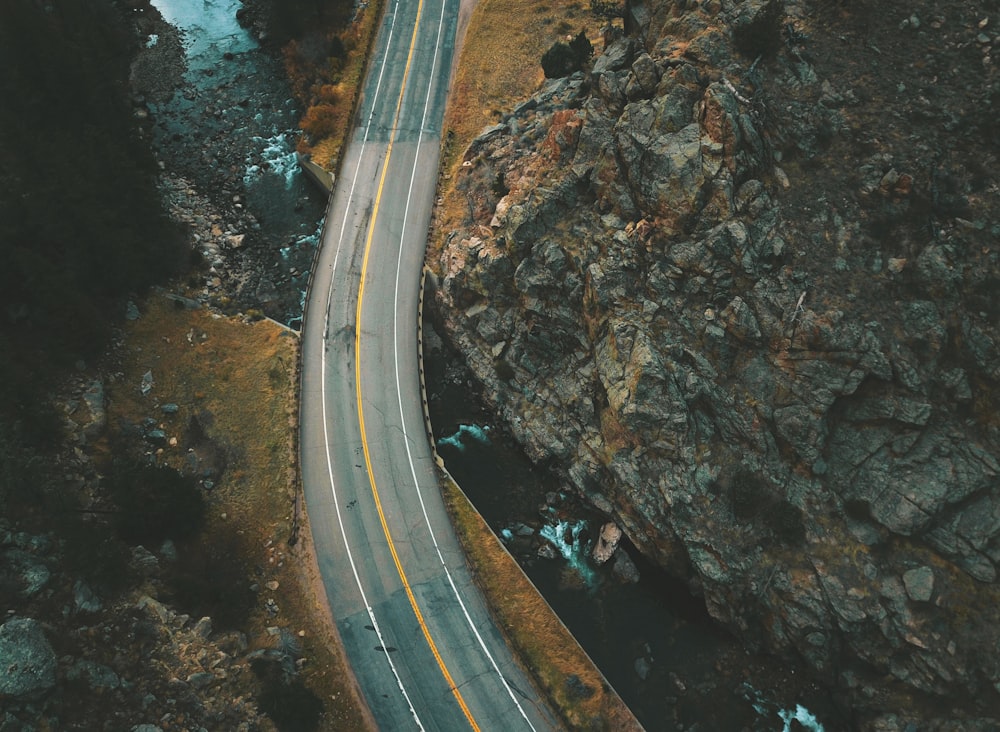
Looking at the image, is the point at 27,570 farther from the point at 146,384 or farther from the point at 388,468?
the point at 388,468

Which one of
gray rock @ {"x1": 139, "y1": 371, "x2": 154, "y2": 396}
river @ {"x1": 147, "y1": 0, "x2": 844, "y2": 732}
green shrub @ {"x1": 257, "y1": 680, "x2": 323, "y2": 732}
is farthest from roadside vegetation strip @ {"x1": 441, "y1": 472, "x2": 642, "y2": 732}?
gray rock @ {"x1": 139, "y1": 371, "x2": 154, "y2": 396}

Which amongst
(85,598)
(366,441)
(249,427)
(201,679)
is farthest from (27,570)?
(366,441)

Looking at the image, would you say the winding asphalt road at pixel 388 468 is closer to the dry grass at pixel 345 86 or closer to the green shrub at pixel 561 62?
the dry grass at pixel 345 86

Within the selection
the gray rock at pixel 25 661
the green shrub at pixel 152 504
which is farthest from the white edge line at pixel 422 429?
the gray rock at pixel 25 661

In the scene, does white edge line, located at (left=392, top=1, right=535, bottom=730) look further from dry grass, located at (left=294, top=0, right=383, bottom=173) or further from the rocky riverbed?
the rocky riverbed

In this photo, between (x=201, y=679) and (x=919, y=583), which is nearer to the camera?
(x=201, y=679)

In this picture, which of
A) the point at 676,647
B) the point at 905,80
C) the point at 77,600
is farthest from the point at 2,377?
the point at 905,80
